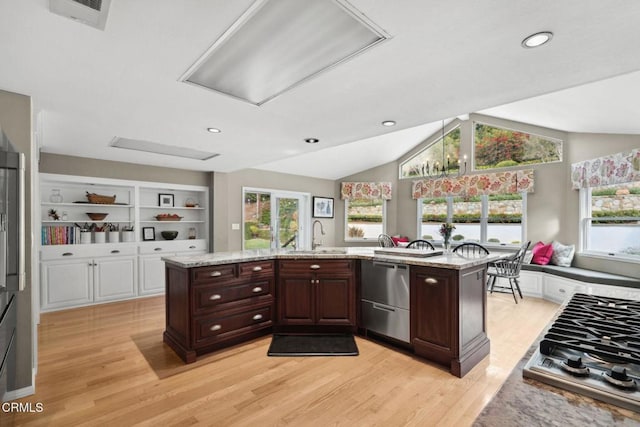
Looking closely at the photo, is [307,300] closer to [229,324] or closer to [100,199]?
[229,324]

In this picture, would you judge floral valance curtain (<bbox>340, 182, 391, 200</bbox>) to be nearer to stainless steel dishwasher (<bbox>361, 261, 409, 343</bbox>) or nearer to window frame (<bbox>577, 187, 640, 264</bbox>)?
window frame (<bbox>577, 187, 640, 264</bbox>)

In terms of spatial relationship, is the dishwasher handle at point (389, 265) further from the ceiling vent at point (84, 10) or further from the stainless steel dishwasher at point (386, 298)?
the ceiling vent at point (84, 10)

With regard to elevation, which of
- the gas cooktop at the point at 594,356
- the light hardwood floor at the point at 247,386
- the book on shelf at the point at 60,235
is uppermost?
the book on shelf at the point at 60,235

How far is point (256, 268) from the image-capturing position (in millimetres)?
3244

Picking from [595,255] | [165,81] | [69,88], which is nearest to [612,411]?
[165,81]

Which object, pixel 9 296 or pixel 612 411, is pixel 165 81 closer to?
pixel 9 296

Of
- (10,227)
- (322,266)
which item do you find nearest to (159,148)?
(10,227)

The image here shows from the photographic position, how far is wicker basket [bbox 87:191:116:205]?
4.72 meters

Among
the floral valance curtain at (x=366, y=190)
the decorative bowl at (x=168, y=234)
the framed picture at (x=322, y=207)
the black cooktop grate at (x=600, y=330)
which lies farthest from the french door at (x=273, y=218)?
the black cooktop grate at (x=600, y=330)

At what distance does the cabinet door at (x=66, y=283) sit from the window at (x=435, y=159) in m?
6.46

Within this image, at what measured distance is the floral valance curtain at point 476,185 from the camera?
5863 mm

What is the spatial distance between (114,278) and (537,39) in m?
5.73

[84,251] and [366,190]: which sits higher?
[366,190]

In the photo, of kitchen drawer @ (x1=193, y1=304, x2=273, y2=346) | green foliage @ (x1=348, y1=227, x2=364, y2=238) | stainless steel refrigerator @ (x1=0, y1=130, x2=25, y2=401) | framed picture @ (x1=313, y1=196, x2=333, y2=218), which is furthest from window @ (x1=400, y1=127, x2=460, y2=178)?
stainless steel refrigerator @ (x1=0, y1=130, x2=25, y2=401)
